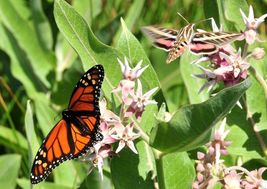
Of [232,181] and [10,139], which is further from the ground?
[232,181]

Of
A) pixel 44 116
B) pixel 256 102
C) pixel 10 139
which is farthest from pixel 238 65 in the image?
pixel 10 139

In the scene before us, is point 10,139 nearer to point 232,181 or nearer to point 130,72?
point 130,72

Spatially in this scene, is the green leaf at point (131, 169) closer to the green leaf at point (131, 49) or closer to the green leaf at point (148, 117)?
the green leaf at point (148, 117)

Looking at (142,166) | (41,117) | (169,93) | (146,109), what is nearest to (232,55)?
(146,109)

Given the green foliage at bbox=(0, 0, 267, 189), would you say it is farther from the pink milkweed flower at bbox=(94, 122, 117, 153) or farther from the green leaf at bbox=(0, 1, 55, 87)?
the pink milkweed flower at bbox=(94, 122, 117, 153)

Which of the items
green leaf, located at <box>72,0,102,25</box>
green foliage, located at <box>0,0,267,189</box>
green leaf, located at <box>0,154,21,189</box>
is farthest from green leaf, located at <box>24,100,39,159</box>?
green leaf, located at <box>72,0,102,25</box>

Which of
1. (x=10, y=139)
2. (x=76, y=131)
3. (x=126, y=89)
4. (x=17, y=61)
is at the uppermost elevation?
(x=126, y=89)

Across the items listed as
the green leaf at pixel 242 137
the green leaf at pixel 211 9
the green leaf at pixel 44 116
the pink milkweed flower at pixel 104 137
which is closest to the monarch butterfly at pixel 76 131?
the pink milkweed flower at pixel 104 137
